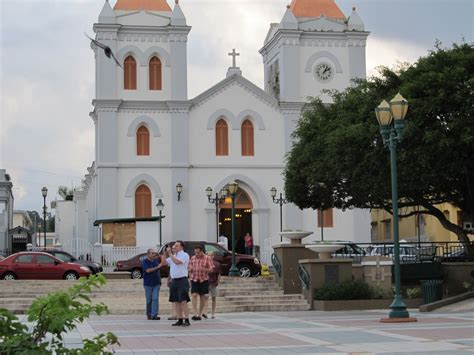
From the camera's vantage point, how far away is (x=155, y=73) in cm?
5131

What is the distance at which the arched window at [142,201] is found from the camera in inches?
1966

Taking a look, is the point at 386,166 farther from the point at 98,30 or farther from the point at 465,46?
the point at 98,30

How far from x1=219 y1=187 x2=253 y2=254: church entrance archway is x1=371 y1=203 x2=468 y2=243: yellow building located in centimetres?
950

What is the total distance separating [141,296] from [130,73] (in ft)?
84.1

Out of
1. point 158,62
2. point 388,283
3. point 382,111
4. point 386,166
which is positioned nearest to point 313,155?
point 386,166

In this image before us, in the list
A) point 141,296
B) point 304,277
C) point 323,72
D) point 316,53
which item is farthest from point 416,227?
point 304,277

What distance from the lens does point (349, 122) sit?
3105 centimetres

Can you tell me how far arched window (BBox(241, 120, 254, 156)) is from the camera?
5169 centimetres

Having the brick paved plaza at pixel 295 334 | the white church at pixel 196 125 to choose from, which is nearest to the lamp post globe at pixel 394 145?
the brick paved plaza at pixel 295 334

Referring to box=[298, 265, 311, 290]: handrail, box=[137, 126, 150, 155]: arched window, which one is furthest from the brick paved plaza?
box=[137, 126, 150, 155]: arched window

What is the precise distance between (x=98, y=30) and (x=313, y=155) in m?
21.6

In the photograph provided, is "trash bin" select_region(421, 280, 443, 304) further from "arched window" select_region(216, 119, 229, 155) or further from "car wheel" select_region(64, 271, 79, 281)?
"arched window" select_region(216, 119, 229, 155)

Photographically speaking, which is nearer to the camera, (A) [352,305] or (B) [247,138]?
(A) [352,305]

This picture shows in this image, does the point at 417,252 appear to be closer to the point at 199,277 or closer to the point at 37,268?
the point at 199,277
